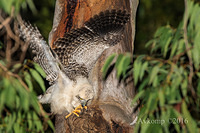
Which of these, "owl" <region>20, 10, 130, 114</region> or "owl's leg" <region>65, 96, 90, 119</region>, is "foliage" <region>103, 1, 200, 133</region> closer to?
"owl" <region>20, 10, 130, 114</region>

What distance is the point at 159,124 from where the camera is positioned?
1586 mm

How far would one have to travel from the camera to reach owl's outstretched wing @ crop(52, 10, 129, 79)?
2.39m

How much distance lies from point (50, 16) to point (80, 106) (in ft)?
5.96

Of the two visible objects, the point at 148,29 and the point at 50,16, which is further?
the point at 148,29

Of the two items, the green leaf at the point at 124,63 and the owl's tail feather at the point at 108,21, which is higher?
the owl's tail feather at the point at 108,21

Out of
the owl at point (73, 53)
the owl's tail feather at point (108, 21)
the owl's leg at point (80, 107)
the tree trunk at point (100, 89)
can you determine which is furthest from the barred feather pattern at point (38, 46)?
the owl's tail feather at point (108, 21)

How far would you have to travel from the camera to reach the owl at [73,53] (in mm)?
2436

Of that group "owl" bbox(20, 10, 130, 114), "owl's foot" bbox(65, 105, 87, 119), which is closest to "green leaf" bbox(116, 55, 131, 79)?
"owl" bbox(20, 10, 130, 114)

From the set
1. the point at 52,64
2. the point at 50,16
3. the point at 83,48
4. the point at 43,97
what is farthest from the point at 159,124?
the point at 50,16

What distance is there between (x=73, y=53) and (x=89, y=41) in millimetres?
206

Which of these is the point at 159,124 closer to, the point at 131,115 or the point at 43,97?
A: the point at 131,115

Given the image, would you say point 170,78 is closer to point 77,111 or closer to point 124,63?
point 124,63

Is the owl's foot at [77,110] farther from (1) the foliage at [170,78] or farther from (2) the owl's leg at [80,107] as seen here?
(1) the foliage at [170,78]

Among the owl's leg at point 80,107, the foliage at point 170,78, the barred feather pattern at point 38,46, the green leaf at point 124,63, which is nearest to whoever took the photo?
the foliage at point 170,78
